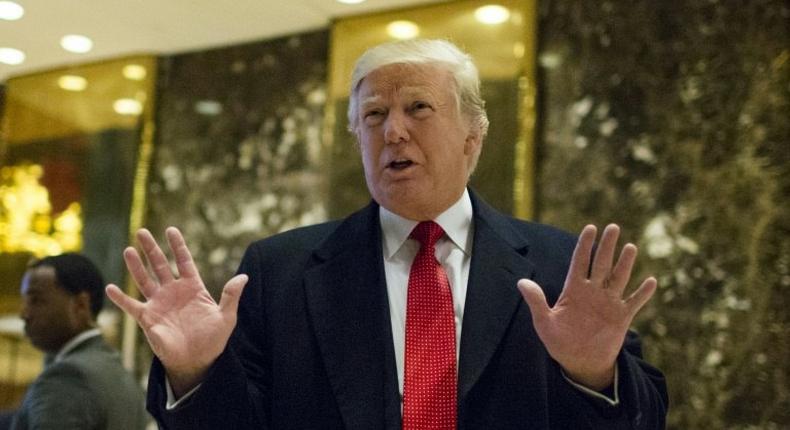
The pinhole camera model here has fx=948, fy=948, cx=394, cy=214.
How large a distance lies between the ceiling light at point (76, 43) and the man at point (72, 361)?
8.28ft

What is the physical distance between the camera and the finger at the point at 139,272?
1.51 metres


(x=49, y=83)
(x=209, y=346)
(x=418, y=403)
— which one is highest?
(x=49, y=83)

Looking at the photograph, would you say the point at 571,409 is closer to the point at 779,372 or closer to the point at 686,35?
the point at 779,372

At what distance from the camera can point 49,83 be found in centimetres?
557

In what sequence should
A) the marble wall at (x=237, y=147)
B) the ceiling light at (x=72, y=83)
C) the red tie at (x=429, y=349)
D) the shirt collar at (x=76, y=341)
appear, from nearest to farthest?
1. the red tie at (x=429, y=349)
2. the shirt collar at (x=76, y=341)
3. the marble wall at (x=237, y=147)
4. the ceiling light at (x=72, y=83)

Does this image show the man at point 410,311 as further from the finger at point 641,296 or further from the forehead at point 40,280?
the forehead at point 40,280

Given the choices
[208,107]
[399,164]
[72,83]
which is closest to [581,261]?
[399,164]

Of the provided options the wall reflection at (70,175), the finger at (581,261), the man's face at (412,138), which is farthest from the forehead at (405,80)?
the wall reflection at (70,175)

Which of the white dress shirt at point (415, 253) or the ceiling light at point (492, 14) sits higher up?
the ceiling light at point (492, 14)

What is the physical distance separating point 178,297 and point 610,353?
0.70 metres

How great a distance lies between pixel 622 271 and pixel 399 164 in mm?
513

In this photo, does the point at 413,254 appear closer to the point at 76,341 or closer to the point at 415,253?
the point at 415,253

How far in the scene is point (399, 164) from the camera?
5.96 feet

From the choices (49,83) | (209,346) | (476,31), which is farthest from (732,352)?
(49,83)
